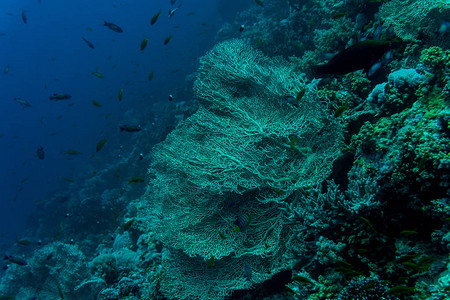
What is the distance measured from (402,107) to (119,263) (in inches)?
308

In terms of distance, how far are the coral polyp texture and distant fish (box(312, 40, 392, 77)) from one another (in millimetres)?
1346

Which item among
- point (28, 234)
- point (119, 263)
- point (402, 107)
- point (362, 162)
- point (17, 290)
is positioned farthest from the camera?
point (28, 234)

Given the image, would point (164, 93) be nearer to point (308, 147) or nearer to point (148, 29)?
point (308, 147)

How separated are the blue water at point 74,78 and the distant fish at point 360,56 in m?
19.1

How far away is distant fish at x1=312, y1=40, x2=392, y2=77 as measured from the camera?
2.43 metres

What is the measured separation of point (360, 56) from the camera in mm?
2494

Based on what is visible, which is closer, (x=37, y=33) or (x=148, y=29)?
(x=148, y=29)

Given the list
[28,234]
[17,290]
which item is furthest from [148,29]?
[17,290]

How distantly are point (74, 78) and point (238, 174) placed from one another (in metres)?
96.5

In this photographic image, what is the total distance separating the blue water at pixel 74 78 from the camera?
3612cm

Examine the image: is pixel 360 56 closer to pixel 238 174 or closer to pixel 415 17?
pixel 238 174

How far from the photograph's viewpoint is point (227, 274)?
4.29m

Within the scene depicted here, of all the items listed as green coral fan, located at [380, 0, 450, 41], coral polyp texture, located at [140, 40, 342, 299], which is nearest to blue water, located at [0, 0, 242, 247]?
coral polyp texture, located at [140, 40, 342, 299]

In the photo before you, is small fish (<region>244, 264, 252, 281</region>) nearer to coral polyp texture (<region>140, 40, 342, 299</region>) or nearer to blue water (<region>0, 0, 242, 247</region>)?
coral polyp texture (<region>140, 40, 342, 299</region>)
